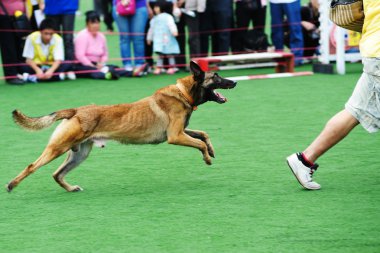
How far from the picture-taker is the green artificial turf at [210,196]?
491 cm

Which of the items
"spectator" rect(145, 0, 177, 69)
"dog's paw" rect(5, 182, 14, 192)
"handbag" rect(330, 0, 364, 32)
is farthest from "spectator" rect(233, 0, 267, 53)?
"dog's paw" rect(5, 182, 14, 192)

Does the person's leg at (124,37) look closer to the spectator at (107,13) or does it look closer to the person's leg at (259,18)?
the person's leg at (259,18)

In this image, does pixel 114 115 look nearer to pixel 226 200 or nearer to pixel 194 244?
pixel 226 200

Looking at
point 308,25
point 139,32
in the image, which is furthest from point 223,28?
point 308,25

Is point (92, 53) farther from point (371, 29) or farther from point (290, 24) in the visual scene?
point (371, 29)

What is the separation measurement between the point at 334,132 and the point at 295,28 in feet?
28.9

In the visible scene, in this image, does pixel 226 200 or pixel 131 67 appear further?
pixel 131 67

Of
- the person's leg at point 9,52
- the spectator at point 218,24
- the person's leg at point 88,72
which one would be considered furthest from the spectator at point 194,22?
the person's leg at point 9,52

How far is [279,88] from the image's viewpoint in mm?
11844

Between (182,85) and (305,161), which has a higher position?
(182,85)

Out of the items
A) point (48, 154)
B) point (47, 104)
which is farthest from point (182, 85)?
point (47, 104)

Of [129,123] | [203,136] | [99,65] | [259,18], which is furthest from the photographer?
[259,18]

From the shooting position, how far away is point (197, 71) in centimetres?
670

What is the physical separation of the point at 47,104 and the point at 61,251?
6484mm
